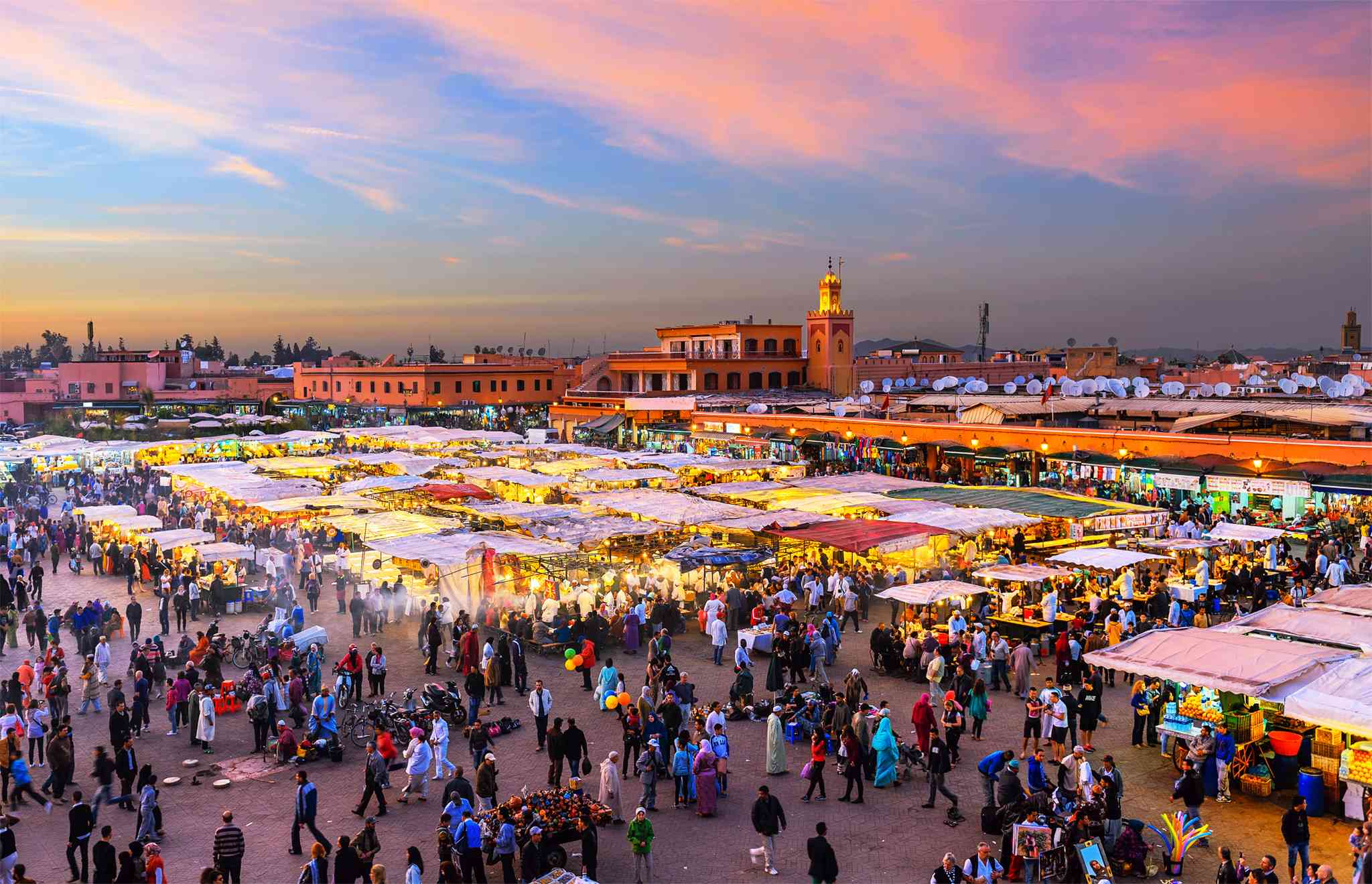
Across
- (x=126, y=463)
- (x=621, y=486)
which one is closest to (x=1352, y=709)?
(x=621, y=486)

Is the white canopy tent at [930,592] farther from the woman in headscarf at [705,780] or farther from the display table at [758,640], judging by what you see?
the woman in headscarf at [705,780]

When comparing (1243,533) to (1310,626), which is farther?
(1243,533)

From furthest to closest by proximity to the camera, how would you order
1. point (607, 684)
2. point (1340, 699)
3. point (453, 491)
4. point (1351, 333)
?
point (1351, 333)
point (453, 491)
point (607, 684)
point (1340, 699)

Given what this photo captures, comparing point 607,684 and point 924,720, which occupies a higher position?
point 924,720

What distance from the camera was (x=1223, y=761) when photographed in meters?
11.0

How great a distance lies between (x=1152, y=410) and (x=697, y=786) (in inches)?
1306

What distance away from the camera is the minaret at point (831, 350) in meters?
71.4

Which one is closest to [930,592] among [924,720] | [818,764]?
[924,720]

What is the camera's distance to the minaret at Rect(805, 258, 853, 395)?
71.4 m

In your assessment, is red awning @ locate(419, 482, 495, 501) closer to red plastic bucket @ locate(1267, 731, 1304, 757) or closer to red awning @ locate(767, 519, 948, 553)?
red awning @ locate(767, 519, 948, 553)

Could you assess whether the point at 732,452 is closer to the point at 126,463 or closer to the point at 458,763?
the point at 126,463

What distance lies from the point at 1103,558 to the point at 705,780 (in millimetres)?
10866

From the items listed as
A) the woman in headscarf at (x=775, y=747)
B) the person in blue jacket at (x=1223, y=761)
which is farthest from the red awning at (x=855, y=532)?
the person in blue jacket at (x=1223, y=761)

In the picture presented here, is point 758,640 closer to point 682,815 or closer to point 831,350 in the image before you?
point 682,815
